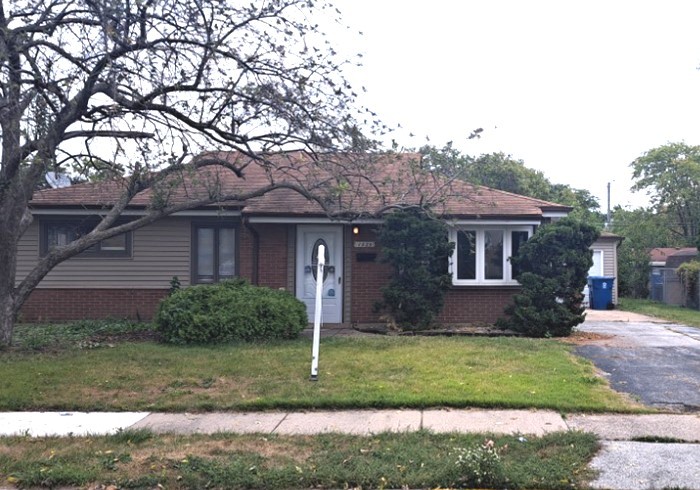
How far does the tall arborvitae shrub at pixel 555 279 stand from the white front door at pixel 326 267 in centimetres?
401

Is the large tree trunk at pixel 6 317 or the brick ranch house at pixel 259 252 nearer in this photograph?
the large tree trunk at pixel 6 317

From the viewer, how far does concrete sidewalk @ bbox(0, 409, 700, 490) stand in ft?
20.1

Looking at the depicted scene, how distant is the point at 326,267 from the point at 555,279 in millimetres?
4954

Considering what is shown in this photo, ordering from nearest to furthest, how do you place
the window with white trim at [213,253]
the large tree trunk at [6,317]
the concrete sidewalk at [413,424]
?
the concrete sidewalk at [413,424] < the large tree trunk at [6,317] < the window with white trim at [213,253]

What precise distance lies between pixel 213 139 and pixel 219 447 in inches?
255

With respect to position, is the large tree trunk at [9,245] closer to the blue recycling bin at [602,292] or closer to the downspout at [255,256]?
the downspout at [255,256]

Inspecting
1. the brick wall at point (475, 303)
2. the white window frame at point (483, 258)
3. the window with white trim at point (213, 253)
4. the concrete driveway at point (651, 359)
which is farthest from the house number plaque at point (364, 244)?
the concrete driveway at point (651, 359)

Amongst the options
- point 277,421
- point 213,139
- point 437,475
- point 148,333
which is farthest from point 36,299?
point 437,475

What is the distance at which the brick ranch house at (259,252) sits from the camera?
1480cm

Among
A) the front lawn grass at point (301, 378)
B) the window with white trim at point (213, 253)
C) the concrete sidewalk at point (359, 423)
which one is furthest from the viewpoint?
the window with white trim at point (213, 253)

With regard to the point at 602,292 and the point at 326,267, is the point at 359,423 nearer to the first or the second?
the point at 326,267

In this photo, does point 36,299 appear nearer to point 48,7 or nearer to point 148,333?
point 148,333

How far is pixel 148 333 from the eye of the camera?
13.1 m

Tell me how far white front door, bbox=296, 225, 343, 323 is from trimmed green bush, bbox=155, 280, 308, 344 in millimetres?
2685
